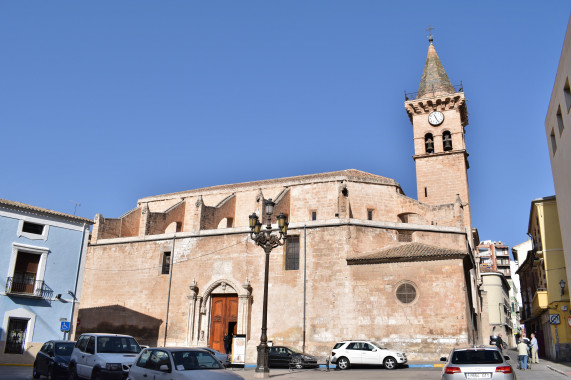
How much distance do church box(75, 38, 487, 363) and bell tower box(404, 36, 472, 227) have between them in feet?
0.53

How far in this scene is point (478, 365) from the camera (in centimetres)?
962

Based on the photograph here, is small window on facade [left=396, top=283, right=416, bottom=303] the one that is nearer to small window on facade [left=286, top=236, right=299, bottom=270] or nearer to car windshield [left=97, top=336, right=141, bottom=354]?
small window on facade [left=286, top=236, right=299, bottom=270]

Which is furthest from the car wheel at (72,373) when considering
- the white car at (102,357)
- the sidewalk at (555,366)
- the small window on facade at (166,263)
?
the small window on facade at (166,263)

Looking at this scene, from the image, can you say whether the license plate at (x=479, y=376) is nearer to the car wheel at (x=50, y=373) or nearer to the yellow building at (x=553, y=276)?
the car wheel at (x=50, y=373)

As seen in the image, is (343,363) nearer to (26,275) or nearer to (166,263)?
(166,263)

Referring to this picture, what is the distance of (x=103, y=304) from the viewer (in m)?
28.6

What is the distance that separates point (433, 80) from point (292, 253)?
2058cm

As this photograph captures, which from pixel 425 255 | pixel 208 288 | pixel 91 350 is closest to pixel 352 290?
pixel 425 255

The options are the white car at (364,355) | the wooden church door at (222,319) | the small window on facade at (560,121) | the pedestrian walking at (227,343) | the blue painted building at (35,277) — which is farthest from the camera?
the wooden church door at (222,319)

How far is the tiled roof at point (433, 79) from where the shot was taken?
→ 3725cm

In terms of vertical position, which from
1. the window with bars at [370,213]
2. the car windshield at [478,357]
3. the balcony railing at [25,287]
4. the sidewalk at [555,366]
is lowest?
the sidewalk at [555,366]

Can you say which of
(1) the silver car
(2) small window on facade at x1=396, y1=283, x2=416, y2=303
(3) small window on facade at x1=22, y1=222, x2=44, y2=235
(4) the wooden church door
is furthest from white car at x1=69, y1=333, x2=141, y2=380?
(2) small window on facade at x1=396, y1=283, x2=416, y2=303

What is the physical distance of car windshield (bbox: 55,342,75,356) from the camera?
13.8m

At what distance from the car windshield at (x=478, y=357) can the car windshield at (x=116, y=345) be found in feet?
26.1
